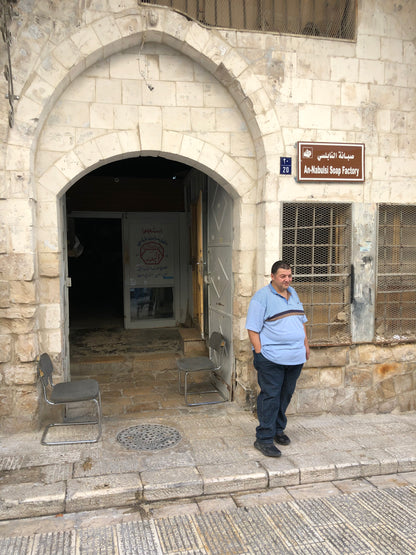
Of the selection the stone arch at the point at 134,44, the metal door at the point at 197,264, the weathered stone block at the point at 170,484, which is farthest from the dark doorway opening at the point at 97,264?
the weathered stone block at the point at 170,484

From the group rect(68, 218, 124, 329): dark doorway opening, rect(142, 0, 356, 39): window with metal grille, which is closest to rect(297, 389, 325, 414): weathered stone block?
rect(142, 0, 356, 39): window with metal grille

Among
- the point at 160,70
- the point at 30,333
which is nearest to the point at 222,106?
the point at 160,70

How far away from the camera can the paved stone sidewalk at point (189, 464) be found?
3541 mm

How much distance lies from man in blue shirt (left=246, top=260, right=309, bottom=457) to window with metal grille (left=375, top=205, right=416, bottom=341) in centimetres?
177

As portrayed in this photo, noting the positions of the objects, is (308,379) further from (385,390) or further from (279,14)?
(279,14)

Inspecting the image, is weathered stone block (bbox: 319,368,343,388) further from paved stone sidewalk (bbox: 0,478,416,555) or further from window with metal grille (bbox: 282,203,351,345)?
paved stone sidewalk (bbox: 0,478,416,555)

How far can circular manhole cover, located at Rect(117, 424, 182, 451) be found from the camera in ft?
14.4

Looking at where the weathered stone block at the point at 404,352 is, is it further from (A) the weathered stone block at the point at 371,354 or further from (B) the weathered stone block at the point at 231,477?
(B) the weathered stone block at the point at 231,477

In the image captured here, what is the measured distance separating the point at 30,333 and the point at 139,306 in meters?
4.10

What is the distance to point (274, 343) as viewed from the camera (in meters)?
4.18

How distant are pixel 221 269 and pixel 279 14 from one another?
311 cm

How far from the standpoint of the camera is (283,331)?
4.18 meters

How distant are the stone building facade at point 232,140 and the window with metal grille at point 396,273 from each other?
1.1 inches

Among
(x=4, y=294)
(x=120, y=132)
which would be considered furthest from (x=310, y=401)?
(x=120, y=132)
